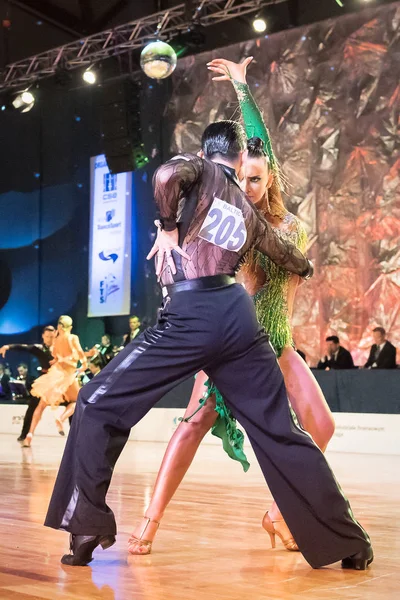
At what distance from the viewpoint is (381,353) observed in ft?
35.7

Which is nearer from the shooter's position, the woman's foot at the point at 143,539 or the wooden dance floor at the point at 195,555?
the wooden dance floor at the point at 195,555

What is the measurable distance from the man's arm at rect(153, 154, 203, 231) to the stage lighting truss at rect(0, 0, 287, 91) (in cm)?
978

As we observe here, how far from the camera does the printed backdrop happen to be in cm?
1184

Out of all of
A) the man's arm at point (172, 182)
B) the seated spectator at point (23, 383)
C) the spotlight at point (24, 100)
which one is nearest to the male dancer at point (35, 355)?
the seated spectator at point (23, 383)

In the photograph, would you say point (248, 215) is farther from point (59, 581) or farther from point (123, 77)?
point (123, 77)

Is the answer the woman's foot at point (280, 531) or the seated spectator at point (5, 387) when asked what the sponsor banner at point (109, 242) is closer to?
the seated spectator at point (5, 387)

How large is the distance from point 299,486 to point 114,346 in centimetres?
1182

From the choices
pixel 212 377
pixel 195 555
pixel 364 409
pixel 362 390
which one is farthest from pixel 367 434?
pixel 212 377

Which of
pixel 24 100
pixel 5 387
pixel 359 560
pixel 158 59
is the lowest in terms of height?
pixel 359 560

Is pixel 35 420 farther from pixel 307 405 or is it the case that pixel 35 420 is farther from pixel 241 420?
pixel 241 420

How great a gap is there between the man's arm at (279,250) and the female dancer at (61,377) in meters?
6.96

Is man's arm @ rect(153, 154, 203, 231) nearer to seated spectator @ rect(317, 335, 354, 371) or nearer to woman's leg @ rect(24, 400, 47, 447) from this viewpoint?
woman's leg @ rect(24, 400, 47, 447)

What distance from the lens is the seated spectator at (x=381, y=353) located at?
10758 mm

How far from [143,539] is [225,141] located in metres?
1.42
